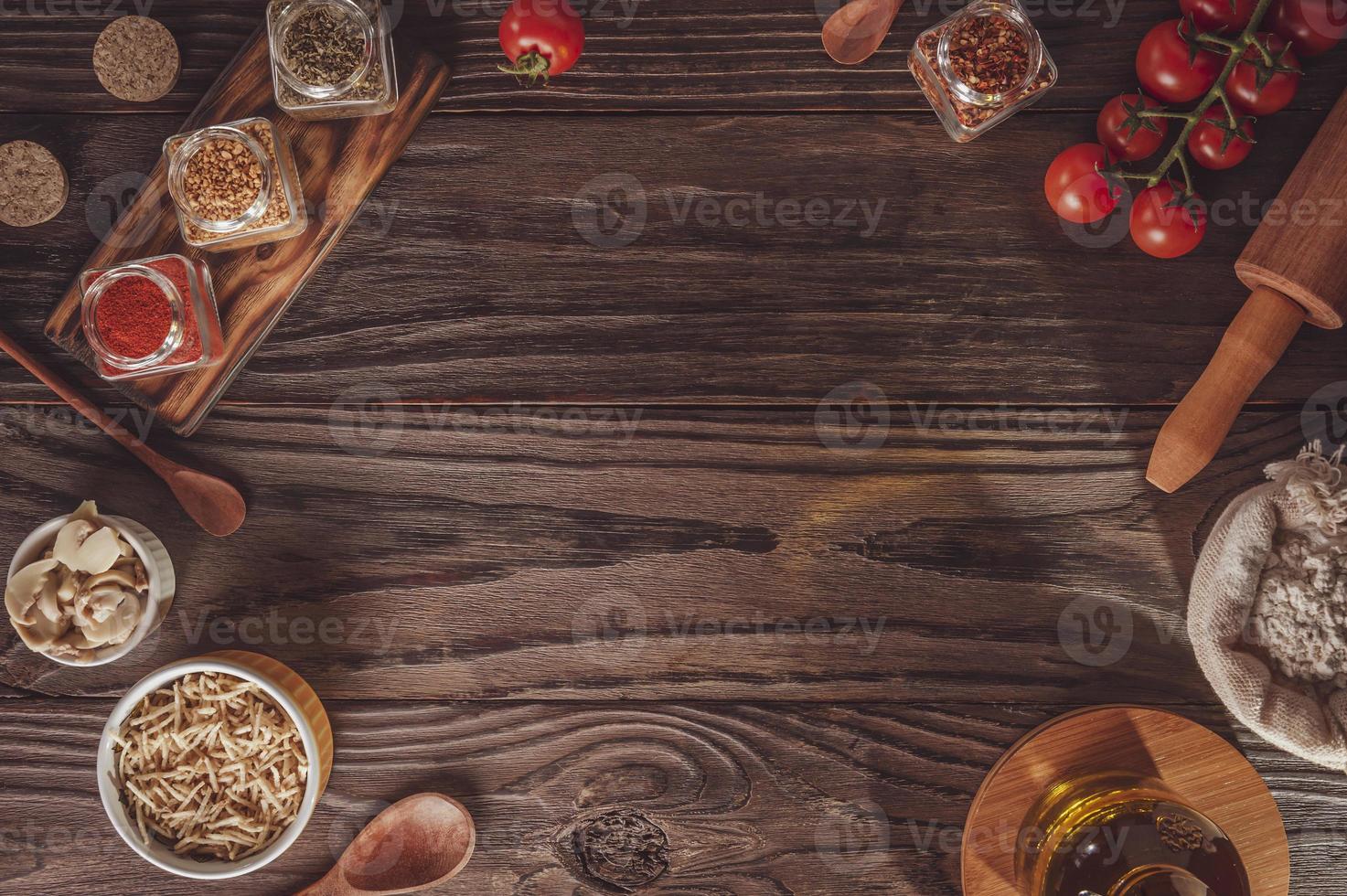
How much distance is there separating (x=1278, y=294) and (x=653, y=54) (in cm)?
84

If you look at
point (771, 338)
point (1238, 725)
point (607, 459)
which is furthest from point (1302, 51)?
point (607, 459)

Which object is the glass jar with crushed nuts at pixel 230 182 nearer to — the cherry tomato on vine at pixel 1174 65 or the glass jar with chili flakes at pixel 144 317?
the glass jar with chili flakes at pixel 144 317

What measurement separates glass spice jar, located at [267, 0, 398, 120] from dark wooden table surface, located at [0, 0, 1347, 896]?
0.33 feet

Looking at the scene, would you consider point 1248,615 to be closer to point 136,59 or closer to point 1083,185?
point 1083,185

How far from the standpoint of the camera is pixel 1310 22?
3.45ft

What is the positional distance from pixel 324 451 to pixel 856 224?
0.76 meters

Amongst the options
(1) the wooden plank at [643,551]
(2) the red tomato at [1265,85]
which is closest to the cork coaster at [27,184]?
(1) the wooden plank at [643,551]

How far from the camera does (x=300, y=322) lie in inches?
44.9

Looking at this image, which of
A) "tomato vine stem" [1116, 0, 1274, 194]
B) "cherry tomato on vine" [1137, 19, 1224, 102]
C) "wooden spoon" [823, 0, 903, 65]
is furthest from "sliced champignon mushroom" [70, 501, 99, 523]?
"cherry tomato on vine" [1137, 19, 1224, 102]

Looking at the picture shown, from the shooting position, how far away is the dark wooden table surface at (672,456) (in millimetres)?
1141

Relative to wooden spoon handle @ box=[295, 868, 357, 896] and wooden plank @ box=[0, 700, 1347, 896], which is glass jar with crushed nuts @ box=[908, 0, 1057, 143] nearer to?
wooden plank @ box=[0, 700, 1347, 896]

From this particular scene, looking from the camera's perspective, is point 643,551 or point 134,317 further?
point 643,551

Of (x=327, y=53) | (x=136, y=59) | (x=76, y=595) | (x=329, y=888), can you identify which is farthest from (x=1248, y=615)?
(x=136, y=59)

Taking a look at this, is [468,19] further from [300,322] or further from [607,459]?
[607,459]
